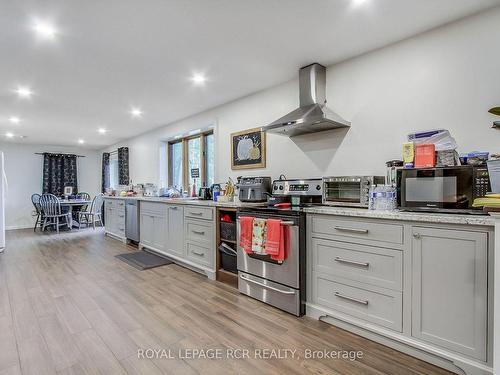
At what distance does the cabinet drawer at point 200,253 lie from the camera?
3123mm

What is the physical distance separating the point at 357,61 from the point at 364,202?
1.39 m

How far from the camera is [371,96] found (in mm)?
2467

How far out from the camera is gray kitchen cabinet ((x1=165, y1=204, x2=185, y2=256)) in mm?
3559

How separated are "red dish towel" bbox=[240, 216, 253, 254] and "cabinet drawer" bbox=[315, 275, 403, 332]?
2.28 feet

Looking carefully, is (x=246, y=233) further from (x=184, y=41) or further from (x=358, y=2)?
(x=358, y=2)

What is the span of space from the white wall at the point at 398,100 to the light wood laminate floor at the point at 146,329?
59.1 inches

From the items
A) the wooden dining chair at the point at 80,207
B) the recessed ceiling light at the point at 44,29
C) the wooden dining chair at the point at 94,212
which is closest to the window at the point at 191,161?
the recessed ceiling light at the point at 44,29

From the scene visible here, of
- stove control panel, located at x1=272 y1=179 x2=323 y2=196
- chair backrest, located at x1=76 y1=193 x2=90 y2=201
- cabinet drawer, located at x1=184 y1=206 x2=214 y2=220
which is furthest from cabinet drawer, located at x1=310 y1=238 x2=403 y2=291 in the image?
chair backrest, located at x1=76 y1=193 x2=90 y2=201

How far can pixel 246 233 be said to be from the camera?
254 centimetres

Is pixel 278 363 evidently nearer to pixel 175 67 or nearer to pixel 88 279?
pixel 88 279

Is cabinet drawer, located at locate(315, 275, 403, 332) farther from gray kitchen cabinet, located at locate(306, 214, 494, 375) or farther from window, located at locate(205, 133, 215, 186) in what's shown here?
window, located at locate(205, 133, 215, 186)

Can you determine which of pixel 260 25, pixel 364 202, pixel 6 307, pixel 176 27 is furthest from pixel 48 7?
pixel 364 202

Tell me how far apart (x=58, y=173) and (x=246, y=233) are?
7.62 meters

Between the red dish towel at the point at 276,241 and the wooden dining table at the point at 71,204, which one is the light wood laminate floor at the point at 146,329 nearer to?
the red dish towel at the point at 276,241
